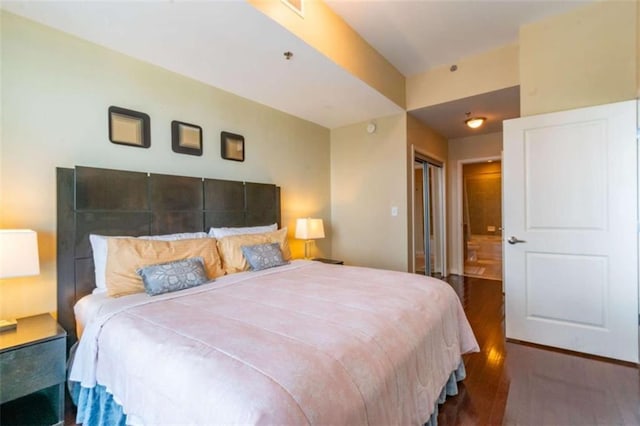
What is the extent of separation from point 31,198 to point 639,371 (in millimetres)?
4309

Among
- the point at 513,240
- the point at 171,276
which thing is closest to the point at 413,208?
the point at 513,240

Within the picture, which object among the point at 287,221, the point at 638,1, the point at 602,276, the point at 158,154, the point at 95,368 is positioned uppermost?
the point at 638,1

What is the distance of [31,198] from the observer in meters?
1.89

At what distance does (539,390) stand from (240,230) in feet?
8.46

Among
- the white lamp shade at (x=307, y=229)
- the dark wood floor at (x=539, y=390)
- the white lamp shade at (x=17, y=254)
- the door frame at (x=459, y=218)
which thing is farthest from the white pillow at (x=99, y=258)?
the door frame at (x=459, y=218)

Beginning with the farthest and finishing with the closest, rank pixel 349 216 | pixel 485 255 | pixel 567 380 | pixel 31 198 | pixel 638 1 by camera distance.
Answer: pixel 485 255, pixel 349 216, pixel 638 1, pixel 567 380, pixel 31 198

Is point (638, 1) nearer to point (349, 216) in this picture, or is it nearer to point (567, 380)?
point (567, 380)

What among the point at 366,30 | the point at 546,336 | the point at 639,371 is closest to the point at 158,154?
the point at 366,30

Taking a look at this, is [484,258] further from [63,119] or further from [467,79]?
[63,119]

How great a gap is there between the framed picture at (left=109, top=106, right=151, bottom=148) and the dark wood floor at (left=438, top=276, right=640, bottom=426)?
2863 millimetres

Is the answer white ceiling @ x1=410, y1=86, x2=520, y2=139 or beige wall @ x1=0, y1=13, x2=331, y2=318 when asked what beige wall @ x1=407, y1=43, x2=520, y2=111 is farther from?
beige wall @ x1=0, y1=13, x2=331, y2=318

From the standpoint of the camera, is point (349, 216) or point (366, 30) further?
point (349, 216)

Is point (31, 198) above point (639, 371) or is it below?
above

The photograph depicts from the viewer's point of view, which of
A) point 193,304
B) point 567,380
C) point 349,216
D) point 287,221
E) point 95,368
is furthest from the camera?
point 349,216
